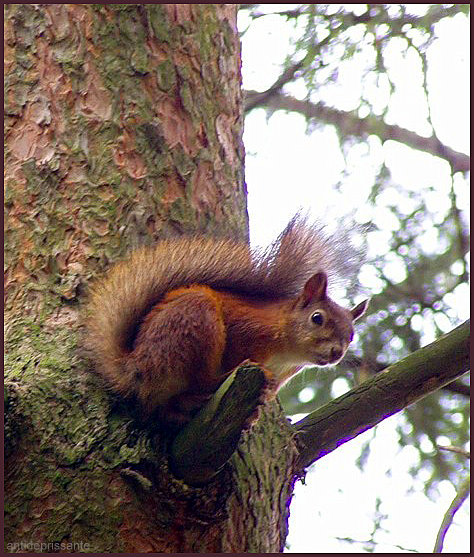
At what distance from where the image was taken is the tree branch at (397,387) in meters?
1.69

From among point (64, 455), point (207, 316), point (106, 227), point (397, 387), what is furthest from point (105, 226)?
point (397, 387)

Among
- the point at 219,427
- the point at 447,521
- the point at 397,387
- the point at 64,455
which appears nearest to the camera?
the point at 219,427

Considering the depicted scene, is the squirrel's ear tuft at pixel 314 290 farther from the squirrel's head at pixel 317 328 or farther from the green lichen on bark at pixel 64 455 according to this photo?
the green lichen on bark at pixel 64 455

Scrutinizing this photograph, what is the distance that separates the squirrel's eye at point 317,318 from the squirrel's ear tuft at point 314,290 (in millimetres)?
36

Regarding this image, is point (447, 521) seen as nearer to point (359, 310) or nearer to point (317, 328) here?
point (317, 328)

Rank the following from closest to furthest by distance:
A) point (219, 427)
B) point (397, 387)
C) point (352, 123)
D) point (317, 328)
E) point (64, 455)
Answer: point (219, 427) → point (64, 455) → point (397, 387) → point (317, 328) → point (352, 123)

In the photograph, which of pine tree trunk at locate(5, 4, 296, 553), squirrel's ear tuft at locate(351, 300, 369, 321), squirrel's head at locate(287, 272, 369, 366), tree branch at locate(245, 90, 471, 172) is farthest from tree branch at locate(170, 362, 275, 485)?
tree branch at locate(245, 90, 471, 172)

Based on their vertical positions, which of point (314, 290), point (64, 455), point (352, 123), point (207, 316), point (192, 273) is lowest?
point (64, 455)

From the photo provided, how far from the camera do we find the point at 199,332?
177cm

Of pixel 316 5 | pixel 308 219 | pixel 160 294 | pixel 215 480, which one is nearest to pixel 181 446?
pixel 215 480

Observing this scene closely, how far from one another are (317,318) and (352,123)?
163 cm

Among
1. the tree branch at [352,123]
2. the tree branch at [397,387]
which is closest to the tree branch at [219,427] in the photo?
the tree branch at [397,387]

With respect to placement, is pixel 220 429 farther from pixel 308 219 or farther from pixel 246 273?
pixel 308 219

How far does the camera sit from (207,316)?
1.79 metres
